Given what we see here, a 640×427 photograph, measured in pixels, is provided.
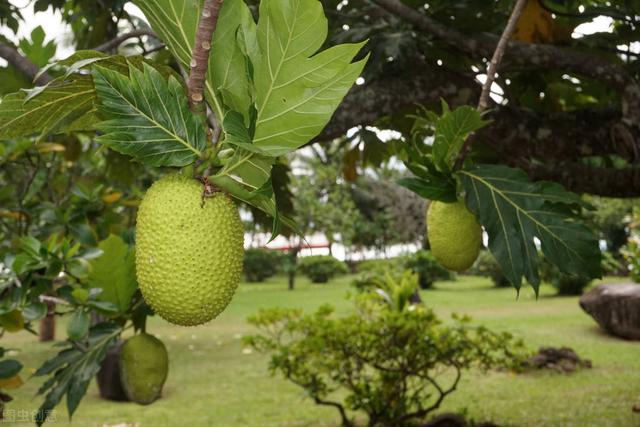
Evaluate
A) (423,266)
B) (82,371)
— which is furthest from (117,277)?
(423,266)

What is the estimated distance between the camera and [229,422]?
5.86 meters

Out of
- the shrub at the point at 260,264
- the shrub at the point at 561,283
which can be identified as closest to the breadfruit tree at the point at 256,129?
the shrub at the point at 561,283

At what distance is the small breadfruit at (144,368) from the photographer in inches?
46.0

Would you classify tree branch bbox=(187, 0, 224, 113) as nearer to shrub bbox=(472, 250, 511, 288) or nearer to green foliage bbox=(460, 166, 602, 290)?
green foliage bbox=(460, 166, 602, 290)

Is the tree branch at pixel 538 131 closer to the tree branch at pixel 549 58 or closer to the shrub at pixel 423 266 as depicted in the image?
the tree branch at pixel 549 58

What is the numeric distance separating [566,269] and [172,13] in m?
1.01

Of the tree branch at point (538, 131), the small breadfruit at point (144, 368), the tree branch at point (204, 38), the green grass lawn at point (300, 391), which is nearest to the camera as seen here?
the tree branch at point (204, 38)

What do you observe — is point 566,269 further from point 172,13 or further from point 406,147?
point 172,13

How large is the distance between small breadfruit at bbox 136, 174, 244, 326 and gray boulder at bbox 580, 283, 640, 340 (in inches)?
382

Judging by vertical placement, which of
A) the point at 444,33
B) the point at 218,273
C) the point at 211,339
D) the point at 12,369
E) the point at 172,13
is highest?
the point at 444,33

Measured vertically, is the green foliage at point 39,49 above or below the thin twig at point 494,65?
above

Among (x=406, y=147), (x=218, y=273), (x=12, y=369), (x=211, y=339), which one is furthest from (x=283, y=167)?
(x=211, y=339)

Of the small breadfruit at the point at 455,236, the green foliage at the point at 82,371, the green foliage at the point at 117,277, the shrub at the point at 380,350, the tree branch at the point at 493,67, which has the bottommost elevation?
the shrub at the point at 380,350

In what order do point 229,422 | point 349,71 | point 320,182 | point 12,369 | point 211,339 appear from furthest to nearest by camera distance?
point 320,182
point 211,339
point 229,422
point 12,369
point 349,71
